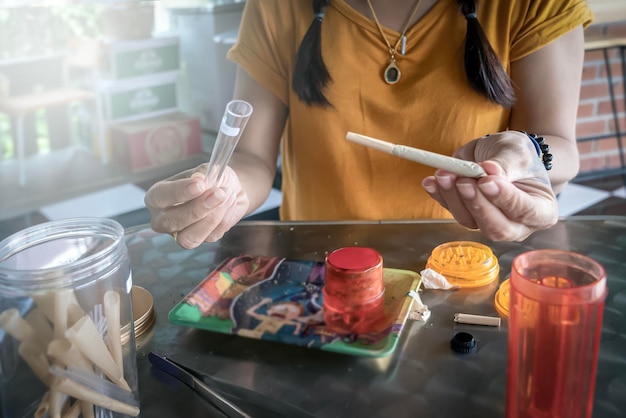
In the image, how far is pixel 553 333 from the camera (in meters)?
0.41

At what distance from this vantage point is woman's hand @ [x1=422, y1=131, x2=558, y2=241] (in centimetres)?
56

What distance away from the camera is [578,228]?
2.62 ft

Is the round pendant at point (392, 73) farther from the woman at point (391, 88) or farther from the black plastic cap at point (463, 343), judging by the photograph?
the black plastic cap at point (463, 343)

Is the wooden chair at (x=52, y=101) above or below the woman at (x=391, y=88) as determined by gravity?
below

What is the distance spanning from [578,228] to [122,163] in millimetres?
2226

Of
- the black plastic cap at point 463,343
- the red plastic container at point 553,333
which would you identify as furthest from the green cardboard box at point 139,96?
the red plastic container at point 553,333

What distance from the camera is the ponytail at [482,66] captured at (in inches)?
32.7

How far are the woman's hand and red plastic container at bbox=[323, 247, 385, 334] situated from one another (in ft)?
0.32

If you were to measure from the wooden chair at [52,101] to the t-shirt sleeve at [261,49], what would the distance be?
190 centimetres

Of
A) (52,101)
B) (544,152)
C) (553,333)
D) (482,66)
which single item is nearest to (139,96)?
(52,101)

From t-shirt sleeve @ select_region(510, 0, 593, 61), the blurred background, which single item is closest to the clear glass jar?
t-shirt sleeve @ select_region(510, 0, 593, 61)

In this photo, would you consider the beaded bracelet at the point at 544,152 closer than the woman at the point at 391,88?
Yes

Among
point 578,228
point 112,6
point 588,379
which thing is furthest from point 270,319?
point 112,6

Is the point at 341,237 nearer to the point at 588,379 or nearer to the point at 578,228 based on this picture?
the point at 578,228
